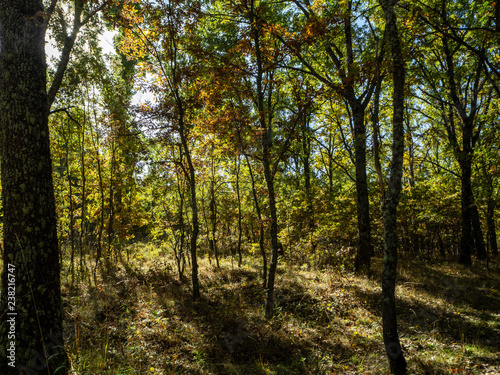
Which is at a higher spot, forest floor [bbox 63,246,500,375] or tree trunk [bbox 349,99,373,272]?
tree trunk [bbox 349,99,373,272]

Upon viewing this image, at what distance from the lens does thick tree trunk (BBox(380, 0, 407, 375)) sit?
165 inches

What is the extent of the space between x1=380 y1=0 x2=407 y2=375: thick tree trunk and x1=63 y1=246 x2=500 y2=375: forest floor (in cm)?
57

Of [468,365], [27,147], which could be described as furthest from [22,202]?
[468,365]

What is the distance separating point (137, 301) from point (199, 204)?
8086 mm

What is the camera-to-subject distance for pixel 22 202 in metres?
3.21

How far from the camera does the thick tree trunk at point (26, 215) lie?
3111 millimetres

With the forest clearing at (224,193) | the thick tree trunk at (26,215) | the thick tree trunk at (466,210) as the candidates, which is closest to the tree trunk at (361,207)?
the forest clearing at (224,193)

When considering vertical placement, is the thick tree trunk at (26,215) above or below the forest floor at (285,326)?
above

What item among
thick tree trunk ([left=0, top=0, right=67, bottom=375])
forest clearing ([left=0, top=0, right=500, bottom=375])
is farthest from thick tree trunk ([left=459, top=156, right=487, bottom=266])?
thick tree trunk ([left=0, top=0, right=67, bottom=375])

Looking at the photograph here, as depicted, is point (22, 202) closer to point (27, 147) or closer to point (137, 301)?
point (27, 147)

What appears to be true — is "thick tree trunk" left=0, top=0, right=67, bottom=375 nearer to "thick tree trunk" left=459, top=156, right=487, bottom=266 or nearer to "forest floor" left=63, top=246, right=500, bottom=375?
"forest floor" left=63, top=246, right=500, bottom=375

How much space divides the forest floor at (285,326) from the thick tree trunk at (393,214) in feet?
1.89

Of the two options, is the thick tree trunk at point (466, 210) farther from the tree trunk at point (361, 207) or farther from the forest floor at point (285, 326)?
the tree trunk at point (361, 207)

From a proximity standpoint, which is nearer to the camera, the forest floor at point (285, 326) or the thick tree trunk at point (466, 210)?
the forest floor at point (285, 326)
